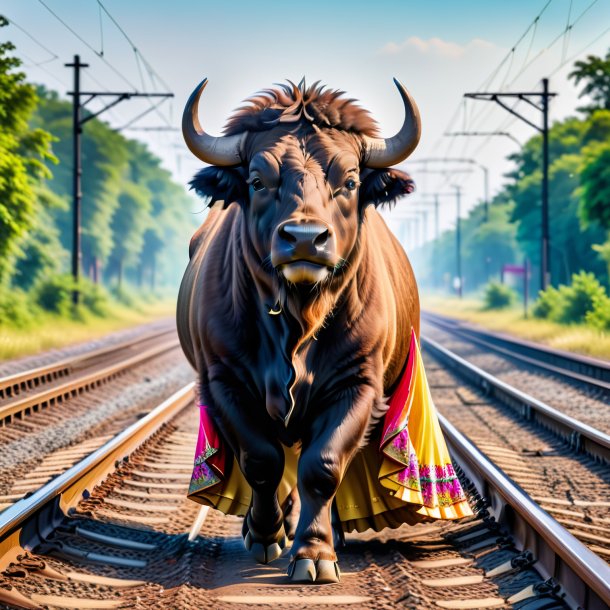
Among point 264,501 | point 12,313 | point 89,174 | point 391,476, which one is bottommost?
point 264,501

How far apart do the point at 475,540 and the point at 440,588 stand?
1.07m

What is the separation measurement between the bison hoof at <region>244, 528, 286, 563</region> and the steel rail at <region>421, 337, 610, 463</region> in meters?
4.32

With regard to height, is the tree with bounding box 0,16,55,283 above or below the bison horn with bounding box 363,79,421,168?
above

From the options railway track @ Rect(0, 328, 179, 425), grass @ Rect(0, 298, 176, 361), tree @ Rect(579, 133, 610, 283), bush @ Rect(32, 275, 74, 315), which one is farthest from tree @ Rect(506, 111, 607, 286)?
railway track @ Rect(0, 328, 179, 425)

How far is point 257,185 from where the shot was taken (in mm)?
5328

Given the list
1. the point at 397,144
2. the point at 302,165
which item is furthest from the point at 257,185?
the point at 397,144

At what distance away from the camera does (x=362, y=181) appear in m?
5.60

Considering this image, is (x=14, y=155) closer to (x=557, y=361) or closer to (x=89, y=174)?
(x=557, y=361)

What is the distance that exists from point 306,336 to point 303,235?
2.70 ft

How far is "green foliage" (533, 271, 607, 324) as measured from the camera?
31.5 meters

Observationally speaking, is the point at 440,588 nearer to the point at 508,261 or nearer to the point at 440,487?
the point at 440,487

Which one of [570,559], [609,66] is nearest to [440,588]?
[570,559]

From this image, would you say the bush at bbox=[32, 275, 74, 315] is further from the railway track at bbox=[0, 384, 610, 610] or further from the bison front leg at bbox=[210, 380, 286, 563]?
the bison front leg at bbox=[210, 380, 286, 563]

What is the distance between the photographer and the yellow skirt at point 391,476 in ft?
19.2
